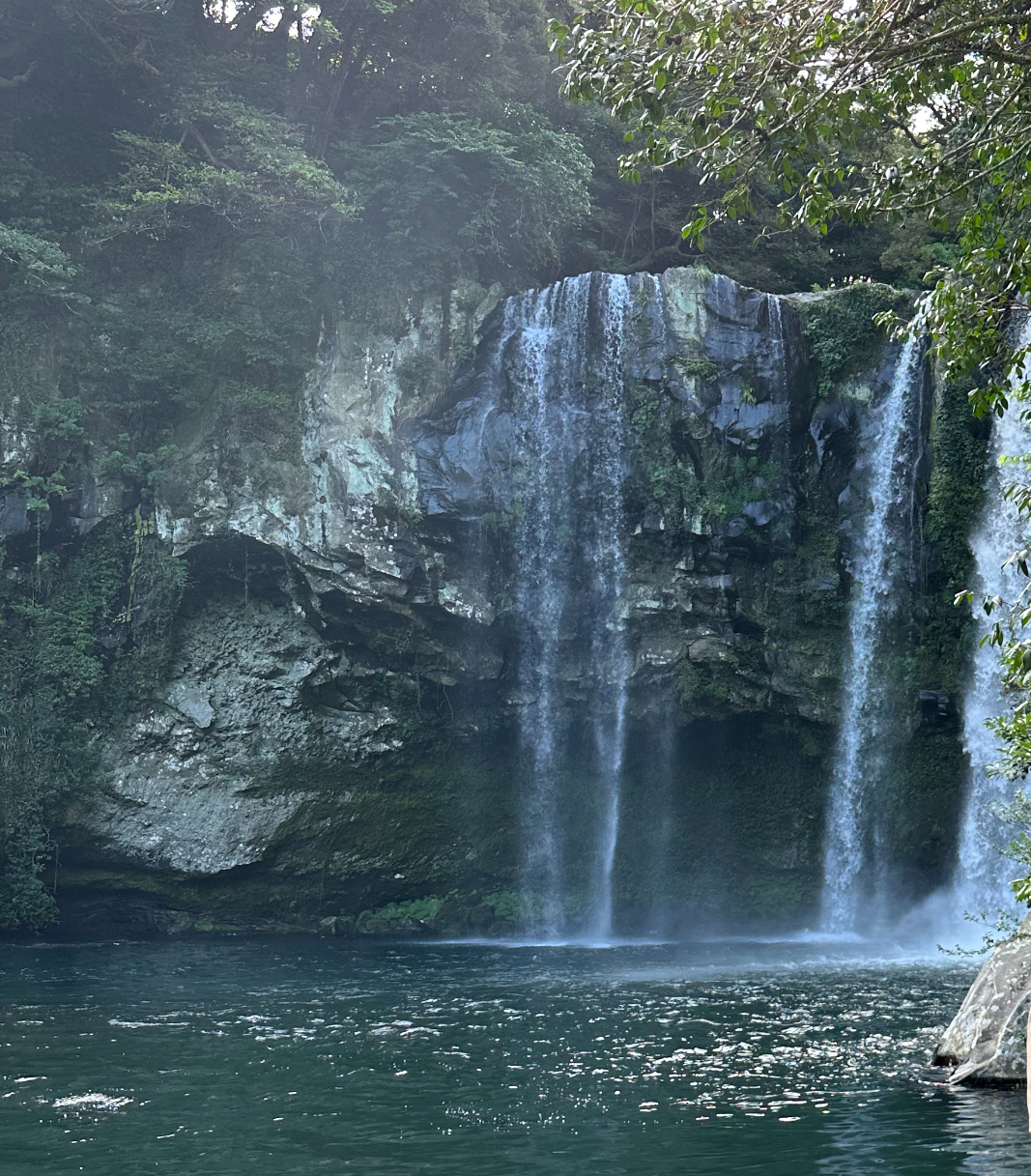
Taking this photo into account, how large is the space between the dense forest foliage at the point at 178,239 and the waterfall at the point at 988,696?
4664mm

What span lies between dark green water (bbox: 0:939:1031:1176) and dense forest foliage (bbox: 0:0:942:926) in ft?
17.2

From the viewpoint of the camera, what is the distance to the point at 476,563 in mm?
18016

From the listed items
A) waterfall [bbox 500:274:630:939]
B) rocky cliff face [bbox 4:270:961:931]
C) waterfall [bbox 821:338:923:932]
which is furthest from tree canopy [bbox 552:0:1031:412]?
waterfall [bbox 500:274:630:939]

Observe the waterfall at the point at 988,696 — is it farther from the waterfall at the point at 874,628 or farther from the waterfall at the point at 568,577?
the waterfall at the point at 568,577

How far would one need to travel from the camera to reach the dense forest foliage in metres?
17.3

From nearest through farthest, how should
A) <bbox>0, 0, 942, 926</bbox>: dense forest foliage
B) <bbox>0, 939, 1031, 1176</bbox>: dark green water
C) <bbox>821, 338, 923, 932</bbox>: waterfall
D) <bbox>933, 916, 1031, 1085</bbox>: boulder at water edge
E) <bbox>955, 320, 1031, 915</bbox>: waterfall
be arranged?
<bbox>0, 939, 1031, 1176</bbox>: dark green water < <bbox>933, 916, 1031, 1085</bbox>: boulder at water edge < <bbox>955, 320, 1031, 915</bbox>: waterfall < <bbox>0, 0, 942, 926</bbox>: dense forest foliage < <bbox>821, 338, 923, 932</bbox>: waterfall

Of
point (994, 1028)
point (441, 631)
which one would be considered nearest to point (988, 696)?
point (441, 631)

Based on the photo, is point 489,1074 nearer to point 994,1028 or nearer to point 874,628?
point 994,1028

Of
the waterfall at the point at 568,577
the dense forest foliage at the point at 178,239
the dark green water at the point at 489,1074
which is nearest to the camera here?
the dark green water at the point at 489,1074

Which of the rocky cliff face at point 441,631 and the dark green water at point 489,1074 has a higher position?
the rocky cliff face at point 441,631

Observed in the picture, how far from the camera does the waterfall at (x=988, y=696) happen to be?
17141 millimetres

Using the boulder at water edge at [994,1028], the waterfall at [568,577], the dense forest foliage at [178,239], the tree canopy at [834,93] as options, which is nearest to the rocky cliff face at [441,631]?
the waterfall at [568,577]

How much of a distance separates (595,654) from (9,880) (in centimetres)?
914

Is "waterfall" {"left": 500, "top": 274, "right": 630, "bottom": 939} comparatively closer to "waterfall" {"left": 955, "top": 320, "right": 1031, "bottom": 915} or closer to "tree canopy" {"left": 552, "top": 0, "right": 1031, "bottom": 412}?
"waterfall" {"left": 955, "top": 320, "right": 1031, "bottom": 915}
